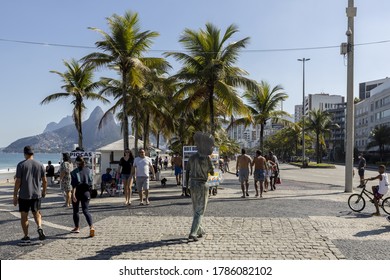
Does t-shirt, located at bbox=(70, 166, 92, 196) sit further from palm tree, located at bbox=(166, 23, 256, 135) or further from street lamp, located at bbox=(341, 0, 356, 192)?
street lamp, located at bbox=(341, 0, 356, 192)

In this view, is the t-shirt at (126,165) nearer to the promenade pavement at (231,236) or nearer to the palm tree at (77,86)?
the promenade pavement at (231,236)

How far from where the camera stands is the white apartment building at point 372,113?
243 feet

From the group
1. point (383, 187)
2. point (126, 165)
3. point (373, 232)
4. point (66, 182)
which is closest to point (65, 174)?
point (66, 182)

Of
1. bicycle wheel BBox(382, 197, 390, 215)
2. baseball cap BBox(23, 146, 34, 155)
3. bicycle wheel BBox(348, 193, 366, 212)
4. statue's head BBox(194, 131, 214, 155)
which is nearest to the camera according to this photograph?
baseball cap BBox(23, 146, 34, 155)

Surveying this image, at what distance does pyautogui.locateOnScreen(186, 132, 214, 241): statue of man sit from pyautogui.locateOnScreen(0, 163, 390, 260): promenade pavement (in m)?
0.33

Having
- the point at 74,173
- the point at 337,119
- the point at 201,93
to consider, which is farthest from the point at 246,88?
the point at 337,119

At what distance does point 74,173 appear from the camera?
25.6ft

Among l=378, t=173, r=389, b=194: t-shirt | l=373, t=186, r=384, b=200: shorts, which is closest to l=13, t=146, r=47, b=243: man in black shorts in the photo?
l=373, t=186, r=384, b=200: shorts

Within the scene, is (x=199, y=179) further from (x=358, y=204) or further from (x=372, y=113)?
(x=372, y=113)

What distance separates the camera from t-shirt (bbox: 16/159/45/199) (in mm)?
7102

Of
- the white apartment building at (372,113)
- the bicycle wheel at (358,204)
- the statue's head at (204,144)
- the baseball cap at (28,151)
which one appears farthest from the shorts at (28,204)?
the white apartment building at (372,113)

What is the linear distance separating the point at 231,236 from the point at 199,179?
1.30m
